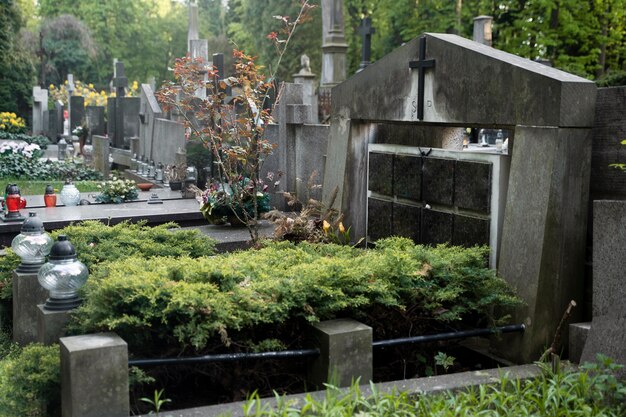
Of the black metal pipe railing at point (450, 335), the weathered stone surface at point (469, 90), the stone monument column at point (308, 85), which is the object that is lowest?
the black metal pipe railing at point (450, 335)

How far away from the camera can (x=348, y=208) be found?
25.8 ft

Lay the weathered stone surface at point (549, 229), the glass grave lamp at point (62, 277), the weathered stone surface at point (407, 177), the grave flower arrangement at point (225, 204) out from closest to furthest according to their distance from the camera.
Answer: the glass grave lamp at point (62, 277), the weathered stone surface at point (549, 229), the weathered stone surface at point (407, 177), the grave flower arrangement at point (225, 204)

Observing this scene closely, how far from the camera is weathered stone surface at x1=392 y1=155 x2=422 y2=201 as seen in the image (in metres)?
6.82

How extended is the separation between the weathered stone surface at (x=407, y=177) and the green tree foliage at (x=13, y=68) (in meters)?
27.2

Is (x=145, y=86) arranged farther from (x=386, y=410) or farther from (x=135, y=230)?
(x=386, y=410)

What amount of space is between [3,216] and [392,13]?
74.5 feet

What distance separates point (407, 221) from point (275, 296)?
2.41 meters

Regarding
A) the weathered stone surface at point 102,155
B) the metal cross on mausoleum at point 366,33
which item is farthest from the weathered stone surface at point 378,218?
the weathered stone surface at point 102,155

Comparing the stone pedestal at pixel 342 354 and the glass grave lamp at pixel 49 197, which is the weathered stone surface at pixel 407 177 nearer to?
the stone pedestal at pixel 342 354

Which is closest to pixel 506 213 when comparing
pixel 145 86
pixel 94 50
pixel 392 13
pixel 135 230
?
pixel 135 230

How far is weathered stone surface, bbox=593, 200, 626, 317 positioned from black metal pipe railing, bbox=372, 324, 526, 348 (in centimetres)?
62

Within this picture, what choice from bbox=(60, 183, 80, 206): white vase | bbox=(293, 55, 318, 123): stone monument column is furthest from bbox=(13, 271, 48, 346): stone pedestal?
bbox=(293, 55, 318, 123): stone monument column

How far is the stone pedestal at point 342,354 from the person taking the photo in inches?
185

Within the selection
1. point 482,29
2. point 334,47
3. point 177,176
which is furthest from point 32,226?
point 334,47
